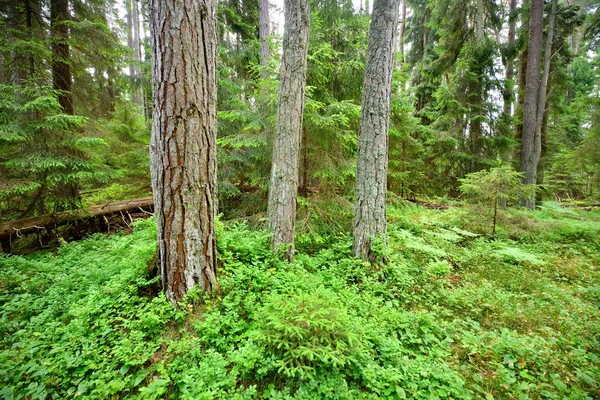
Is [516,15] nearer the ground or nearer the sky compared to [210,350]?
nearer the sky

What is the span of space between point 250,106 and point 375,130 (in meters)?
3.68

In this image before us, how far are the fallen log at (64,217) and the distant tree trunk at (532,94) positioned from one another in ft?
45.7

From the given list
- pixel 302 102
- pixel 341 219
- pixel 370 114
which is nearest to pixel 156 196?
pixel 302 102

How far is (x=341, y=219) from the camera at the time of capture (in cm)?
567

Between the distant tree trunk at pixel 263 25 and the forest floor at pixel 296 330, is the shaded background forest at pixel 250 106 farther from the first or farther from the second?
the forest floor at pixel 296 330

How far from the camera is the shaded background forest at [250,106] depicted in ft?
17.3

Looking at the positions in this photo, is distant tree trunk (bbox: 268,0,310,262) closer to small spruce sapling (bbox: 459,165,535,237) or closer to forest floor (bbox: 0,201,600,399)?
forest floor (bbox: 0,201,600,399)

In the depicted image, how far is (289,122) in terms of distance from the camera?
4.07 meters

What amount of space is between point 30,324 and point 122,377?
172cm

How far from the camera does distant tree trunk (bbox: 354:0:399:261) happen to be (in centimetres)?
400

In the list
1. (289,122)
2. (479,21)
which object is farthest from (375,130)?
(479,21)

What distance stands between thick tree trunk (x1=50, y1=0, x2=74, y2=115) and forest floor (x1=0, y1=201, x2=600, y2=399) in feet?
13.9

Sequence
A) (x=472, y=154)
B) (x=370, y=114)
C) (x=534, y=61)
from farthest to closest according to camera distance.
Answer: (x=472, y=154), (x=534, y=61), (x=370, y=114)

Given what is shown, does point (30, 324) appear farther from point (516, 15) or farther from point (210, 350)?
point (516, 15)
